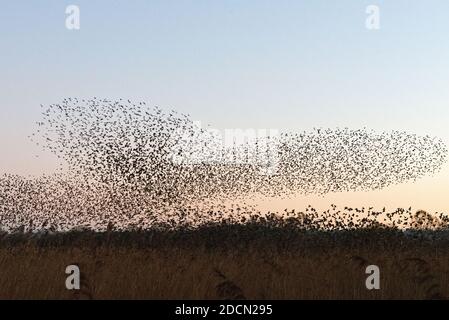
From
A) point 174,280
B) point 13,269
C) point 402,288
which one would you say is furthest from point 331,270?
point 13,269

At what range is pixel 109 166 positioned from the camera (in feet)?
58.9

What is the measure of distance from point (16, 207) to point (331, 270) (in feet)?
38.1

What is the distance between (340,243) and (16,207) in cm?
955

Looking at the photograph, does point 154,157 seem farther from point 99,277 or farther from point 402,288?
point 402,288

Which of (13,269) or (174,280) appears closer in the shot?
(174,280)

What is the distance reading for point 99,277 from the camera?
1036 centimetres
